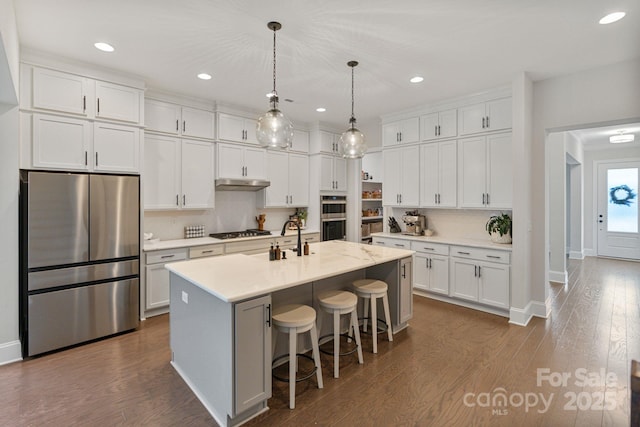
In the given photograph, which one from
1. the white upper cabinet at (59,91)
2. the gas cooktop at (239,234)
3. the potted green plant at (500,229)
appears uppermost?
the white upper cabinet at (59,91)

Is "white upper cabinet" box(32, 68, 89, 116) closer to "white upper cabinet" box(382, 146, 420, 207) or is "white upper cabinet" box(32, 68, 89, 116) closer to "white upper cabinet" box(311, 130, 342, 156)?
"white upper cabinet" box(311, 130, 342, 156)

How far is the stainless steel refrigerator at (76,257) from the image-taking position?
2.90m

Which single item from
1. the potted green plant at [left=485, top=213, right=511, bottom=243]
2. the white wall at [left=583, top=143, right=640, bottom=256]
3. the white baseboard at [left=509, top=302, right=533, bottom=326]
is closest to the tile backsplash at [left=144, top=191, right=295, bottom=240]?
the potted green plant at [left=485, top=213, right=511, bottom=243]

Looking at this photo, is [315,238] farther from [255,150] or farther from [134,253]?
[134,253]

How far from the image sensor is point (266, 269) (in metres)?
2.57

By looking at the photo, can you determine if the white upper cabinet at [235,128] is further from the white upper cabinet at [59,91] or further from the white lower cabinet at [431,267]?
the white lower cabinet at [431,267]

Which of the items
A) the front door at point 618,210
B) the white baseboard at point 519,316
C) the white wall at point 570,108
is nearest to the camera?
the white wall at point 570,108

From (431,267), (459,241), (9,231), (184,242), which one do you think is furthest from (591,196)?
(9,231)

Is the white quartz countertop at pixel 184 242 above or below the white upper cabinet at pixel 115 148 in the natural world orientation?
below

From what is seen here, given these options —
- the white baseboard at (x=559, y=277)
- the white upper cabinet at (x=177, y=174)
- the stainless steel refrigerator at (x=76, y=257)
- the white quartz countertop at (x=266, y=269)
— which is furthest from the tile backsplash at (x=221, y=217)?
the white baseboard at (x=559, y=277)

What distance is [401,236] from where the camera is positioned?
4969 mm

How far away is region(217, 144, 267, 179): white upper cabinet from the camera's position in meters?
4.65

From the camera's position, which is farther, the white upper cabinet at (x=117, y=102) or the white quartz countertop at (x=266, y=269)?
the white upper cabinet at (x=117, y=102)

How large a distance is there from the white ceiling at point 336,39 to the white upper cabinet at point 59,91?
0.22m
